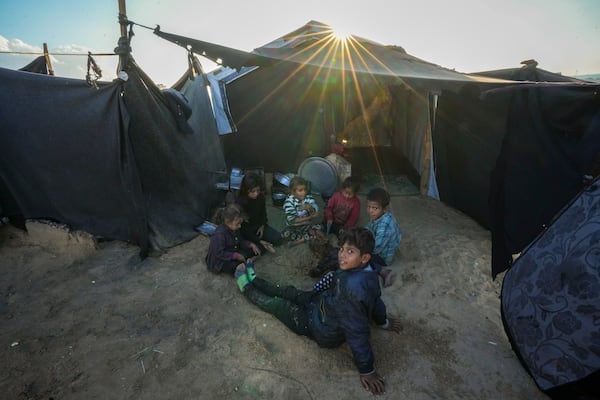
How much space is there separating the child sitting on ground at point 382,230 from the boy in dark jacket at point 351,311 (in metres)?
0.84

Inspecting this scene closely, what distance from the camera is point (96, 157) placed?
386 cm

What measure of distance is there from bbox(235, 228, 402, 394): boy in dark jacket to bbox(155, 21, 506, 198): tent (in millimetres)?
2609

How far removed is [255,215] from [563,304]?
3253mm

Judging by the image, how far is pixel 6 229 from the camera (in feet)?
14.2

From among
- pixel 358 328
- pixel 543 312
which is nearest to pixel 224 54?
pixel 358 328

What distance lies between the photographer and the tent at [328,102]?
172 inches

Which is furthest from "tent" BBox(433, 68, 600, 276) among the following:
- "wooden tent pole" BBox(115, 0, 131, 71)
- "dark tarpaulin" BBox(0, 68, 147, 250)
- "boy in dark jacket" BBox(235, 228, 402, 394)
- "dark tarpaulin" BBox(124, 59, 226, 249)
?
"dark tarpaulin" BBox(0, 68, 147, 250)

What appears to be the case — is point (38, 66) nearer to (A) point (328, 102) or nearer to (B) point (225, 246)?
(B) point (225, 246)

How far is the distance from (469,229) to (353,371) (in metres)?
3.10

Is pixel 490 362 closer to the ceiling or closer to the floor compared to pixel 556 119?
closer to the floor

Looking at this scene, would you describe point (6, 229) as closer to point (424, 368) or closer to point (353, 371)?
point (353, 371)

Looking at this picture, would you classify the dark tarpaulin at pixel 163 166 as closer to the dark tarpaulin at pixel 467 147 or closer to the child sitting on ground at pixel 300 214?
the child sitting on ground at pixel 300 214

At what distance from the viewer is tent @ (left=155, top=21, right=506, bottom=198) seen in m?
4.36

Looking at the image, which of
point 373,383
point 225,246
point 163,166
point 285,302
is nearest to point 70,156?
point 163,166
